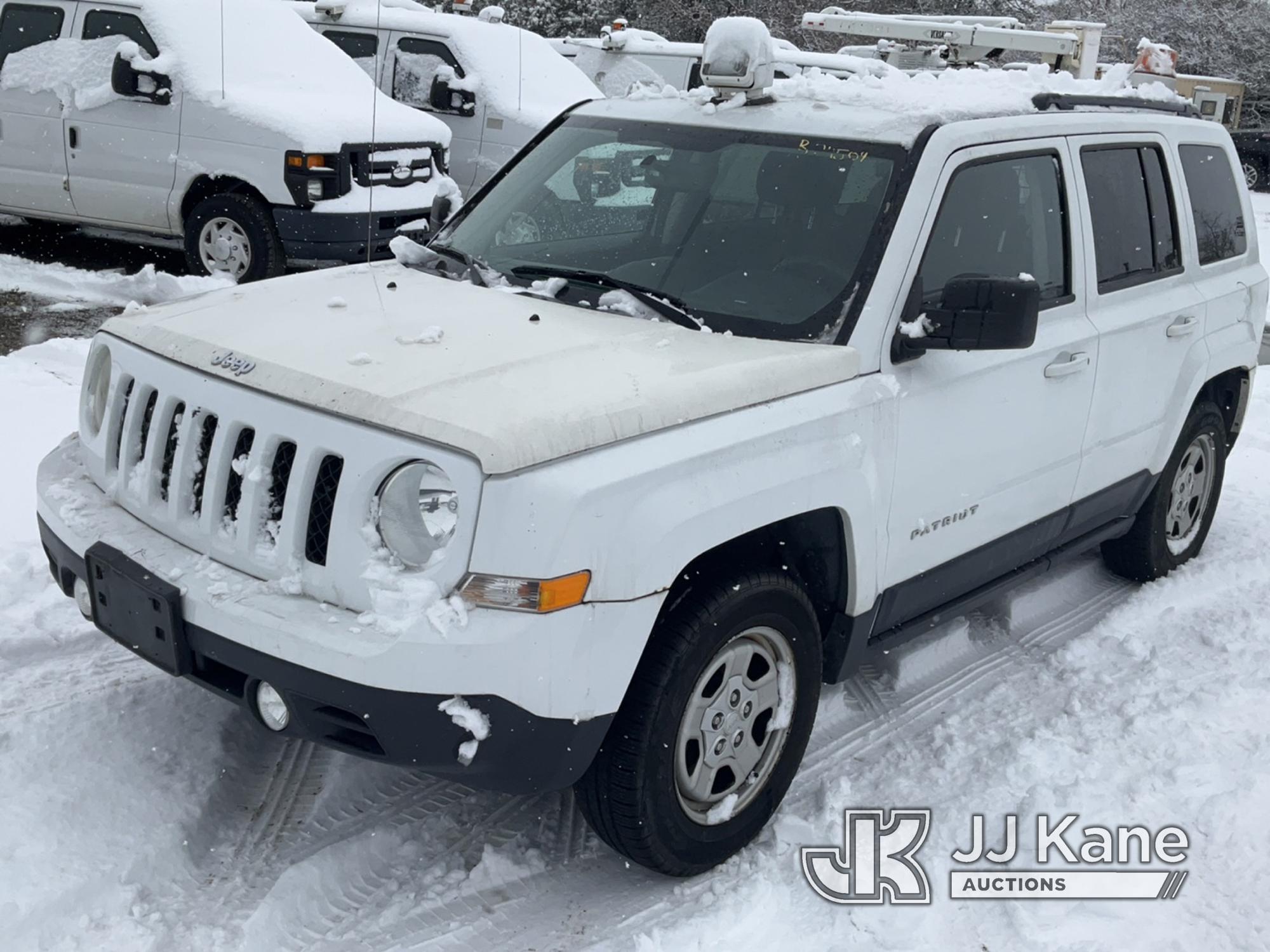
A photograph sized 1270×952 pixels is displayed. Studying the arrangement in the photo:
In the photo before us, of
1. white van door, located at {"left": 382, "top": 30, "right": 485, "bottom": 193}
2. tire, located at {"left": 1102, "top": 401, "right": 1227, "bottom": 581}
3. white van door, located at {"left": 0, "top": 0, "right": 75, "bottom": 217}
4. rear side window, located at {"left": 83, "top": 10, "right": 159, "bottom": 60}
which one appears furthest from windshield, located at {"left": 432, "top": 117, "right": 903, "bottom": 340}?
white van door, located at {"left": 382, "top": 30, "right": 485, "bottom": 193}

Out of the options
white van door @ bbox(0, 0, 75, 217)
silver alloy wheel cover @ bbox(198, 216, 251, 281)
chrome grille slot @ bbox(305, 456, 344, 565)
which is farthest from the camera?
white van door @ bbox(0, 0, 75, 217)

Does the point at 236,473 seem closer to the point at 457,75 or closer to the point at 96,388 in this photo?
the point at 96,388

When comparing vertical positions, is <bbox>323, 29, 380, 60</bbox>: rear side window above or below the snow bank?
above

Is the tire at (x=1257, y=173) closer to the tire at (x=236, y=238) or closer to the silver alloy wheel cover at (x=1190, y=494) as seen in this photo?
the tire at (x=236, y=238)

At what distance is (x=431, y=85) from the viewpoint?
11.6m

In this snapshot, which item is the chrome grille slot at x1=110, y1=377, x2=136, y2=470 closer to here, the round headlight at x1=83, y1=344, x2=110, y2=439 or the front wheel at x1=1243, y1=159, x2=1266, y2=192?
the round headlight at x1=83, y1=344, x2=110, y2=439

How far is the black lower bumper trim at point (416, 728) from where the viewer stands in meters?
2.76

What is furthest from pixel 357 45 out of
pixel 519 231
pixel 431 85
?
pixel 519 231

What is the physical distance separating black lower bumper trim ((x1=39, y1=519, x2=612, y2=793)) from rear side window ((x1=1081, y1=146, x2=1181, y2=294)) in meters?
2.67

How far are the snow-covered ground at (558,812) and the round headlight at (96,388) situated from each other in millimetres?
851

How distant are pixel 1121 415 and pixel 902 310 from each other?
1.46 metres

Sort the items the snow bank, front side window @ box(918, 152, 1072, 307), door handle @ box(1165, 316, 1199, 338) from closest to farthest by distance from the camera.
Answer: front side window @ box(918, 152, 1072, 307) → door handle @ box(1165, 316, 1199, 338) → the snow bank

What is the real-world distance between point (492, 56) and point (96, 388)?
29.2 ft

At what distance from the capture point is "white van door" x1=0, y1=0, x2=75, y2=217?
31.0 feet
